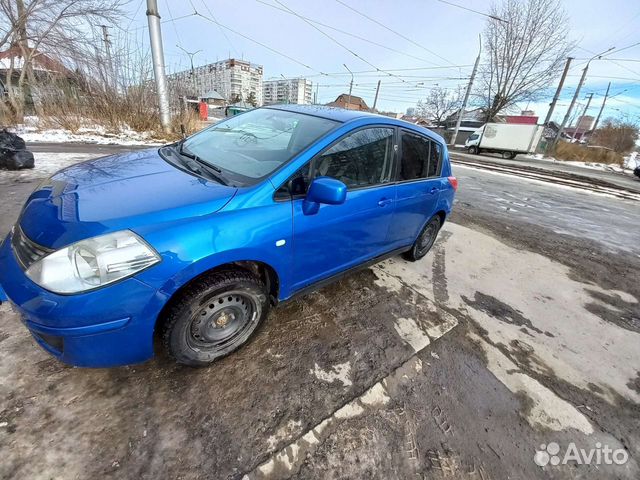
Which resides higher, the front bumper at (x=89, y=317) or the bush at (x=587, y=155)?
the bush at (x=587, y=155)

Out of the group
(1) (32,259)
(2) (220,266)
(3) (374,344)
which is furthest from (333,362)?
(1) (32,259)

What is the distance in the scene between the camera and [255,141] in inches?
94.3

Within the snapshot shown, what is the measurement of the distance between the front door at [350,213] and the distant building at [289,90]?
185 feet

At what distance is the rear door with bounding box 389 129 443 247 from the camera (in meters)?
2.72

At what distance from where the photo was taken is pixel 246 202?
171 centimetres

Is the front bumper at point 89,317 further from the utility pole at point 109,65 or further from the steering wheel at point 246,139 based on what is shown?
the utility pole at point 109,65

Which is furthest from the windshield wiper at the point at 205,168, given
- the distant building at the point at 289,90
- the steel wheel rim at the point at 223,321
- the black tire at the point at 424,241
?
the distant building at the point at 289,90

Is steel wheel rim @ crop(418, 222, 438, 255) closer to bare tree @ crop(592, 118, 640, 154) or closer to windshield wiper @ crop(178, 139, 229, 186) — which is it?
windshield wiper @ crop(178, 139, 229, 186)

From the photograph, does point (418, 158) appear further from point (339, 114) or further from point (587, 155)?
point (587, 155)

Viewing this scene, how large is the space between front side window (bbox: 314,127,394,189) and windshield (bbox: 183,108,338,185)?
17 cm

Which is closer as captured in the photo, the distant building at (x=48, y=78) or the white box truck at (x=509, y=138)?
the distant building at (x=48, y=78)

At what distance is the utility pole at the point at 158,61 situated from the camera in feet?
33.9

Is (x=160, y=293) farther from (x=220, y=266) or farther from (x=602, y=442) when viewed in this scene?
(x=602, y=442)

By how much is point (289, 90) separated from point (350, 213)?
7909 cm
